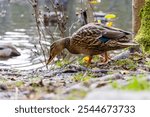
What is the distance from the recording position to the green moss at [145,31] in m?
8.12

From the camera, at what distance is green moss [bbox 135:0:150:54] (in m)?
8.12

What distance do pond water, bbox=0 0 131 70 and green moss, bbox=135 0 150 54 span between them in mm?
4960

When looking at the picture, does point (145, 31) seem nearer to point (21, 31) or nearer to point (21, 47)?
point (21, 47)

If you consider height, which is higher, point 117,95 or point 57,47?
point 117,95

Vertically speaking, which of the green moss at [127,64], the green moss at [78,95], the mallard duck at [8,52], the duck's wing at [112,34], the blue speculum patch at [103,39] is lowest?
the mallard duck at [8,52]

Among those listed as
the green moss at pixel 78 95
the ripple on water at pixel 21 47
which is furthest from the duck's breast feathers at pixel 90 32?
the ripple on water at pixel 21 47

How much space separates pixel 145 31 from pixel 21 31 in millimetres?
Result: 15131

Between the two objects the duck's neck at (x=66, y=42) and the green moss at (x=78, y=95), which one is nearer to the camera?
the green moss at (x=78, y=95)

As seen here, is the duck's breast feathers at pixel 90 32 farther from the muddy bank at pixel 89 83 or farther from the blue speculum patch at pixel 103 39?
the muddy bank at pixel 89 83

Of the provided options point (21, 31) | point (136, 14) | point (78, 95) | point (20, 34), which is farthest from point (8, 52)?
point (78, 95)

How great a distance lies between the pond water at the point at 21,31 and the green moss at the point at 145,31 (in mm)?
4960

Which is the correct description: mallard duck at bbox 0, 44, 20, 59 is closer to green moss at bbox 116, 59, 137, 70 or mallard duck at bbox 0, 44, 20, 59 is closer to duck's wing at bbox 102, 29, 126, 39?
green moss at bbox 116, 59, 137, 70

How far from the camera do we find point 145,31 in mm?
8211

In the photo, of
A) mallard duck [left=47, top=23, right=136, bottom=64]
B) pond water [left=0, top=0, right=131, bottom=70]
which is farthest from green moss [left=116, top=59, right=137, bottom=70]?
pond water [left=0, top=0, right=131, bottom=70]
